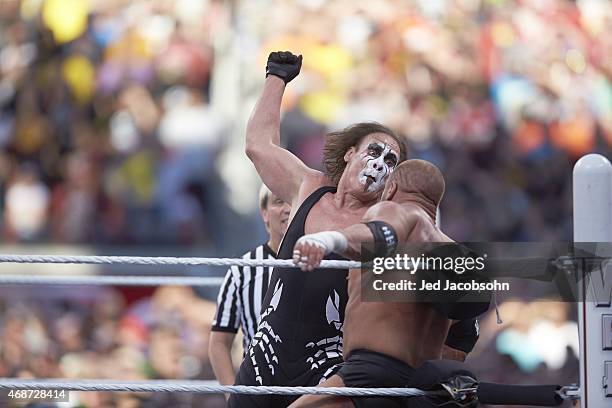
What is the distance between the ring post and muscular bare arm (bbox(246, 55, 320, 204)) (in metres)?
0.78

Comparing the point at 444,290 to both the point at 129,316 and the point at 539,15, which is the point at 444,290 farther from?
the point at 539,15

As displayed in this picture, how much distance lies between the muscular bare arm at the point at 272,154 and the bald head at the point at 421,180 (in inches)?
14.8

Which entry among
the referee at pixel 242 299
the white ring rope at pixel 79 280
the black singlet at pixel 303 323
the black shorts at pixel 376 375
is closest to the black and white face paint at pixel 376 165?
the black singlet at pixel 303 323

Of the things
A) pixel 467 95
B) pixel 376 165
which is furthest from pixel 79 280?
pixel 467 95

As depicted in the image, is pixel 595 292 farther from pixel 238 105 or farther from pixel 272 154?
pixel 238 105

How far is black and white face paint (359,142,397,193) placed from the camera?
2980 mm

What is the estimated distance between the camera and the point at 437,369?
266 cm

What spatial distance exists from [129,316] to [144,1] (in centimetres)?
241

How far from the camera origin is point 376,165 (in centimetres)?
301

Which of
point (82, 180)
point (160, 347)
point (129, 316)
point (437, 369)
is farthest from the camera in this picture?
point (82, 180)

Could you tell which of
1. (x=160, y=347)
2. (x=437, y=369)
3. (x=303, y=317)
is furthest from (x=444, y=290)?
(x=160, y=347)

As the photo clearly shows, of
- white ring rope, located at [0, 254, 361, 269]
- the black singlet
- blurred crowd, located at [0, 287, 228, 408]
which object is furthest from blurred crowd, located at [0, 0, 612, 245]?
white ring rope, located at [0, 254, 361, 269]

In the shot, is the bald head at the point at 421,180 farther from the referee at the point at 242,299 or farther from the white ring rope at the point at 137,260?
the referee at the point at 242,299

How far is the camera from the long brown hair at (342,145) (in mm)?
3084
